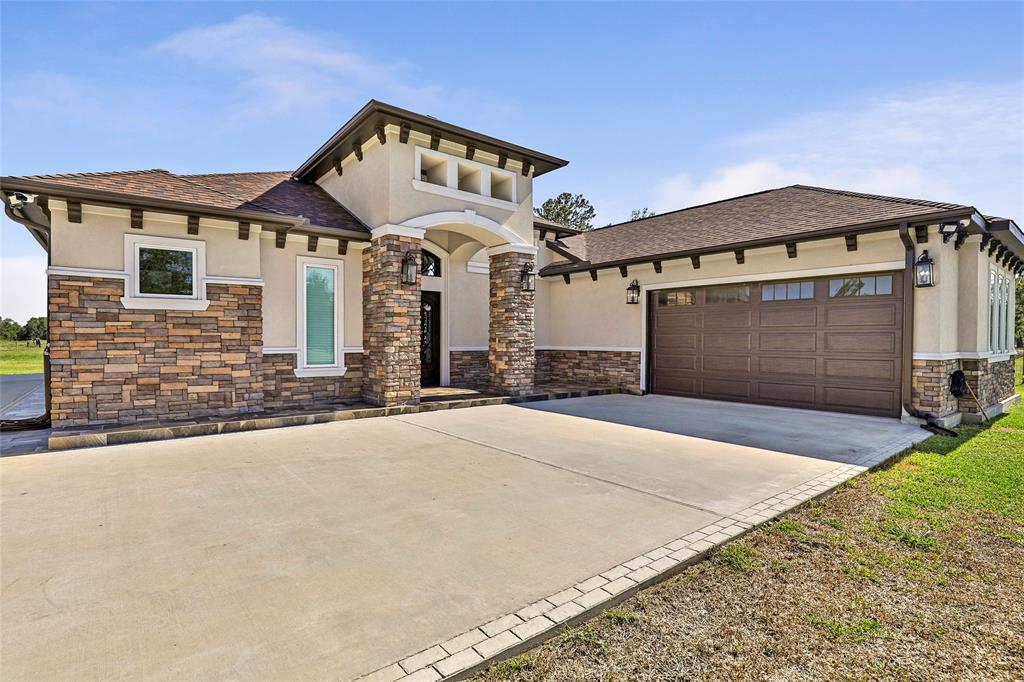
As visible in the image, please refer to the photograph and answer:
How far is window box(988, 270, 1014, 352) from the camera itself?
31.2ft

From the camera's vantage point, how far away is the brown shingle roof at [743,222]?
9.00 meters

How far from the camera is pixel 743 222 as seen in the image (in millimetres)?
11359

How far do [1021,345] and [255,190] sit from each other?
122 ft

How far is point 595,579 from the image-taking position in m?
2.98

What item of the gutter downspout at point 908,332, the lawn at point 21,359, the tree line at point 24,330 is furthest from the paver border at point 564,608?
the tree line at point 24,330

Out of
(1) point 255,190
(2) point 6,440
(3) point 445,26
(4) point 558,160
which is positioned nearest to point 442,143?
(3) point 445,26

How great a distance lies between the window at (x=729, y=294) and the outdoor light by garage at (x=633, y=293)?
161cm

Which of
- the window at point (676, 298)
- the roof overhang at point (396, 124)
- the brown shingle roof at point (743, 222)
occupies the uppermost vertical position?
the roof overhang at point (396, 124)

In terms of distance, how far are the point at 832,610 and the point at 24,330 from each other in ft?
175

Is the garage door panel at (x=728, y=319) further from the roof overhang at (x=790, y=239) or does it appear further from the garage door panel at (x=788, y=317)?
the roof overhang at (x=790, y=239)

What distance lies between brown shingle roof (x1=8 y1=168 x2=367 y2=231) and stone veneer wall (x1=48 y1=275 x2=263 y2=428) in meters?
1.42

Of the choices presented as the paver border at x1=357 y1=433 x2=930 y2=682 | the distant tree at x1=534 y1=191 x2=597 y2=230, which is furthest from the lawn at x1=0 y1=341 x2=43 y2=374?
the distant tree at x1=534 y1=191 x2=597 y2=230

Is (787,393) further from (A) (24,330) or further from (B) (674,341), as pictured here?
(A) (24,330)

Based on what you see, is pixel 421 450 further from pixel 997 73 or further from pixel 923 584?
pixel 997 73
